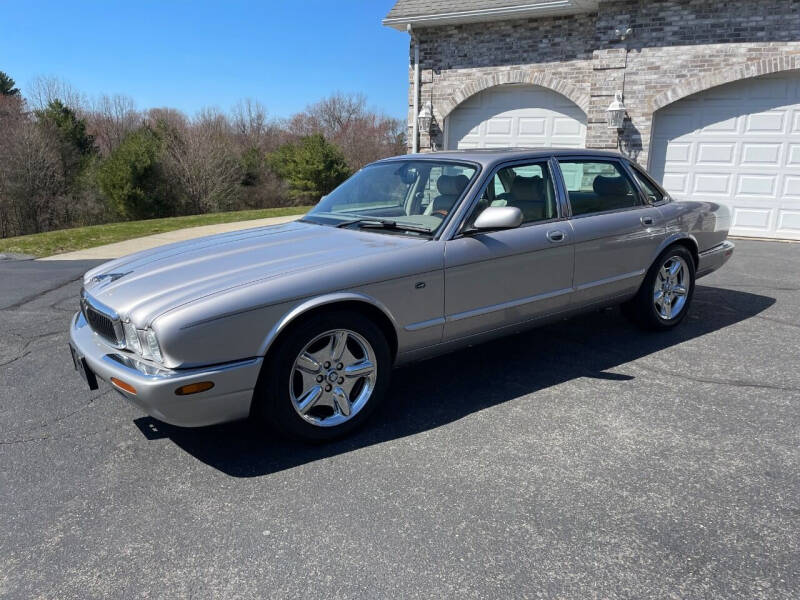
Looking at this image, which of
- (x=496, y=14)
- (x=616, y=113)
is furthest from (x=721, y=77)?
(x=496, y=14)

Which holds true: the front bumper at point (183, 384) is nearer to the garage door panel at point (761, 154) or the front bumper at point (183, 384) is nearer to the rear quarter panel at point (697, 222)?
the rear quarter panel at point (697, 222)

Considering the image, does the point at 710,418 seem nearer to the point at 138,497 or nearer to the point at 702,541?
the point at 702,541

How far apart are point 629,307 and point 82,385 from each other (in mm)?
4397

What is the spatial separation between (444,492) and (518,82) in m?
11.3

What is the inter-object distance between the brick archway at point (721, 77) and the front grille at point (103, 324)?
10854 millimetres

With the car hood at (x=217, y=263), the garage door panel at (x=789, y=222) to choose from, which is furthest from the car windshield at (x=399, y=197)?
the garage door panel at (x=789, y=222)

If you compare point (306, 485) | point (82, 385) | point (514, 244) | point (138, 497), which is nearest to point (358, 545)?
point (306, 485)

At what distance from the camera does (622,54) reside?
11453 millimetres

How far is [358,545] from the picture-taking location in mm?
2500

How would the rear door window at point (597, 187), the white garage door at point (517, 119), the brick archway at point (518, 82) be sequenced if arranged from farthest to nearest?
1. the white garage door at point (517, 119)
2. the brick archway at point (518, 82)
3. the rear door window at point (597, 187)

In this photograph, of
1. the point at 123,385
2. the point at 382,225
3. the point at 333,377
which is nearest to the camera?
the point at 123,385

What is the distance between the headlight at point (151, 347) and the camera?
9.41 ft

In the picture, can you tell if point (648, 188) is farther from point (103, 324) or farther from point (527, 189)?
point (103, 324)

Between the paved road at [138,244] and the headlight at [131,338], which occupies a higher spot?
the headlight at [131,338]
